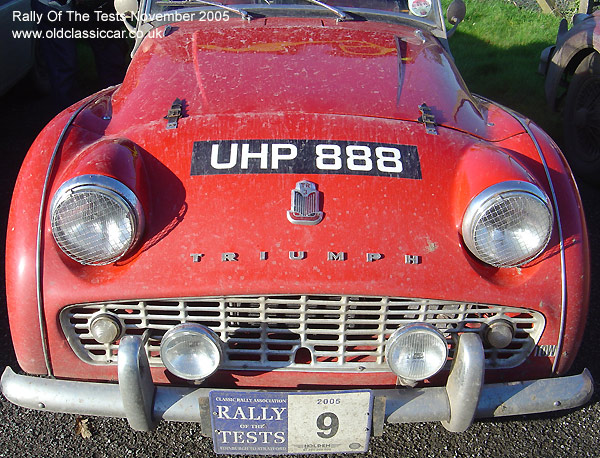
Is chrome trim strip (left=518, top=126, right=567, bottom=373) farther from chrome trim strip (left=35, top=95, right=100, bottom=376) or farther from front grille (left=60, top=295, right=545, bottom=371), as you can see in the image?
chrome trim strip (left=35, top=95, right=100, bottom=376)

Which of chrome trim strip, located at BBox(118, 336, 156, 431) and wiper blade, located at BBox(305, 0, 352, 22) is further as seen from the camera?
wiper blade, located at BBox(305, 0, 352, 22)

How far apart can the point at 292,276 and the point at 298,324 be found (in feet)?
0.78

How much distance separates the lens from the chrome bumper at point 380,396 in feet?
5.77

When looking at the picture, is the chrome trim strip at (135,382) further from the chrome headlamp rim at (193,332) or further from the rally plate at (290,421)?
the rally plate at (290,421)

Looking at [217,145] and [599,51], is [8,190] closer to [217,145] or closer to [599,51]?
[217,145]

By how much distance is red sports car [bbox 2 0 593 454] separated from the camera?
1.83 metres

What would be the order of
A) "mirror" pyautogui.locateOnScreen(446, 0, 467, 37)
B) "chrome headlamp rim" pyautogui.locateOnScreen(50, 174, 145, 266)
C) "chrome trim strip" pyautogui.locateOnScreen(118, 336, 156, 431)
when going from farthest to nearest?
"mirror" pyautogui.locateOnScreen(446, 0, 467, 37) → "chrome headlamp rim" pyautogui.locateOnScreen(50, 174, 145, 266) → "chrome trim strip" pyautogui.locateOnScreen(118, 336, 156, 431)

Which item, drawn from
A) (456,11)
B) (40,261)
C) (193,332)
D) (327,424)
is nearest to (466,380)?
(327,424)

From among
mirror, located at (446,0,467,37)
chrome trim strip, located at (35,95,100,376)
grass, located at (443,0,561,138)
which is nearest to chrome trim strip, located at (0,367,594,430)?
chrome trim strip, located at (35,95,100,376)

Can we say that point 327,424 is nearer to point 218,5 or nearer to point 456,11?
point 218,5

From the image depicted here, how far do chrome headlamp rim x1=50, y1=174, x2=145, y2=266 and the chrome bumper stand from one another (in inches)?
12.1

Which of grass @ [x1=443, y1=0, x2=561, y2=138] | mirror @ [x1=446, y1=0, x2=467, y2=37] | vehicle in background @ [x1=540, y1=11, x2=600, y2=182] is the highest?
mirror @ [x1=446, y1=0, x2=467, y2=37]

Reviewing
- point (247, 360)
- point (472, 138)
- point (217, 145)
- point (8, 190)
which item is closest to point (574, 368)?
point (472, 138)

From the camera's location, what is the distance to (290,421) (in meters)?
1.83
